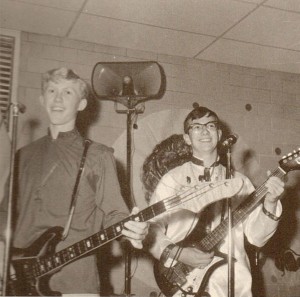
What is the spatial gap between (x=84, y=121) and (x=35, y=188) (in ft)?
3.03

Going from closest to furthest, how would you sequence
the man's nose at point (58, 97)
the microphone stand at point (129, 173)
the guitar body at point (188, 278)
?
the guitar body at point (188, 278) → the man's nose at point (58, 97) → the microphone stand at point (129, 173)

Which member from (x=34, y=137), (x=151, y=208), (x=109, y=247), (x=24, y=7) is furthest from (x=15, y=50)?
(x=151, y=208)

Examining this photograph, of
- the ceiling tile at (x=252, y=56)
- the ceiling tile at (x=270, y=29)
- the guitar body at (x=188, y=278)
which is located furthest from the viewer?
the ceiling tile at (x=252, y=56)

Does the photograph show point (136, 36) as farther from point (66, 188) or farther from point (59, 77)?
point (66, 188)

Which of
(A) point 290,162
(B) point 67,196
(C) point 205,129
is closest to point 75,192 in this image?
(B) point 67,196

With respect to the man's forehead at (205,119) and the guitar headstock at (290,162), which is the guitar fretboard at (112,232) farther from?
the man's forehead at (205,119)

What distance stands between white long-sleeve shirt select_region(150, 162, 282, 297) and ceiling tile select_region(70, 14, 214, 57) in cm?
99

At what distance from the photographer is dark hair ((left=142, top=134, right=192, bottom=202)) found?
10.7 feet

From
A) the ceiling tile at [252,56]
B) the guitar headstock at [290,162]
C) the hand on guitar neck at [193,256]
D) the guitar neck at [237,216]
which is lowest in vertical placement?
the hand on guitar neck at [193,256]

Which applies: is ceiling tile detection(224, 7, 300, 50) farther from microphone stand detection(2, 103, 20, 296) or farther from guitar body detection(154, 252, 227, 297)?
microphone stand detection(2, 103, 20, 296)

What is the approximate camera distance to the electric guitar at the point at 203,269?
93.1 inches

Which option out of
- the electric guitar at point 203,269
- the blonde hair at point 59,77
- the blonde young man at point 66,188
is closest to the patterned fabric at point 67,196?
the blonde young man at point 66,188

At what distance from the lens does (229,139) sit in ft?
7.24

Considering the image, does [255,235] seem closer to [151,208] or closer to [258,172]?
[151,208]
